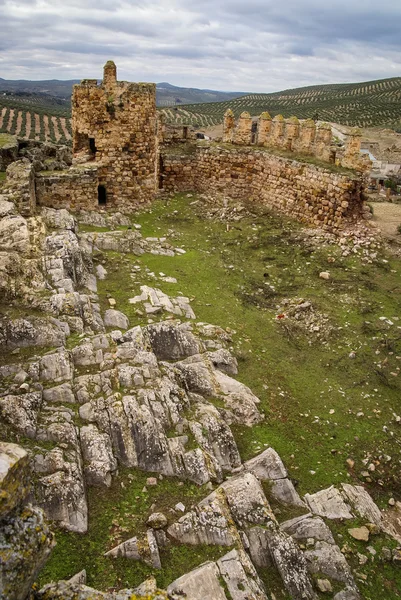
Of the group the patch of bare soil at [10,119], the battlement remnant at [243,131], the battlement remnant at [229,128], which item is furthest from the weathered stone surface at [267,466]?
the patch of bare soil at [10,119]

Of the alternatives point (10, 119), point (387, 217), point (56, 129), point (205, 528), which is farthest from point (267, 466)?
point (10, 119)

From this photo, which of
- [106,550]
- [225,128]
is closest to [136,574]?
[106,550]

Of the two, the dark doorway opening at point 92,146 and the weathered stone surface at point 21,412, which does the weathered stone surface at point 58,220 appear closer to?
the dark doorway opening at point 92,146

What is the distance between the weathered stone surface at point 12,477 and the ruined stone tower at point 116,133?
537 inches

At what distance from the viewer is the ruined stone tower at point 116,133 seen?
1434cm

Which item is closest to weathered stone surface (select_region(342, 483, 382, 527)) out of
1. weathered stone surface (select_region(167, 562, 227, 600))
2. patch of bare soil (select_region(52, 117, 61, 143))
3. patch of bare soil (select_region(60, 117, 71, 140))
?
weathered stone surface (select_region(167, 562, 227, 600))

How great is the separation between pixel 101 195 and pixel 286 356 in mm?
9331

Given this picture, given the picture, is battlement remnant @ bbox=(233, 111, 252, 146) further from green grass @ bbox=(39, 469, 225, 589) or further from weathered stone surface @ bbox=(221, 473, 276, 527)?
green grass @ bbox=(39, 469, 225, 589)

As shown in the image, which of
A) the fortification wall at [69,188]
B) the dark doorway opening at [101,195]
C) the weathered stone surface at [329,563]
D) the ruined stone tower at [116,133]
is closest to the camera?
the weathered stone surface at [329,563]

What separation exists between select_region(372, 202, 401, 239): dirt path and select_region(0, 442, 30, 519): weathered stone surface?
13256mm

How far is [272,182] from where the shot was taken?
16.2 m

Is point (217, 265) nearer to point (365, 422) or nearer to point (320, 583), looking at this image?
point (365, 422)

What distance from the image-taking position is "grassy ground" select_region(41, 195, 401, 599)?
4871mm

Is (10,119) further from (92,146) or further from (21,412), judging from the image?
(21,412)
